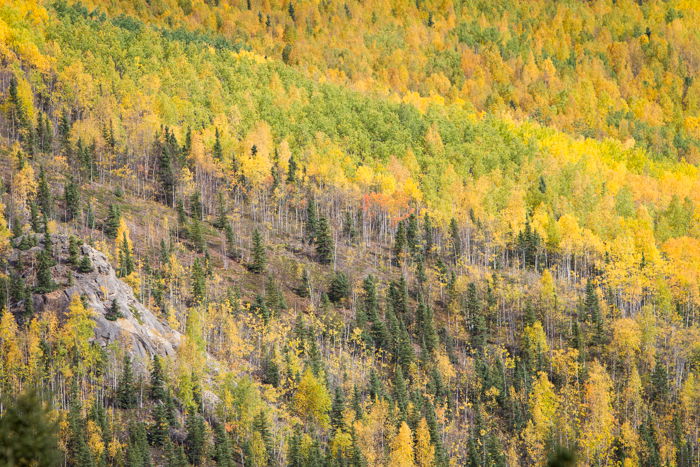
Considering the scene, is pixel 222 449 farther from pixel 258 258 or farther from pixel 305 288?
pixel 258 258

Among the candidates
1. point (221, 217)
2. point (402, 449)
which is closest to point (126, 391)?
point (402, 449)

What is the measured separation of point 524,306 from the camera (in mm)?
165750

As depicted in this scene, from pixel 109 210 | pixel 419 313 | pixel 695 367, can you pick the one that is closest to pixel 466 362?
pixel 419 313

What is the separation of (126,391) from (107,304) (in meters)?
14.0

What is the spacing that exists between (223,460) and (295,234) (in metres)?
72.6

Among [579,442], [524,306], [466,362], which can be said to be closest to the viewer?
[579,442]

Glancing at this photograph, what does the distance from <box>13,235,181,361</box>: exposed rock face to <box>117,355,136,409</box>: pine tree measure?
4582 millimetres

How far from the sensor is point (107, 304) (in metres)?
127

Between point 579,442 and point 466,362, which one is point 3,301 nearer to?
point 466,362

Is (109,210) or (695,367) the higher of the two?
(109,210)

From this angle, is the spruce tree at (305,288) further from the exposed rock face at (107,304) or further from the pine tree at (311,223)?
the exposed rock face at (107,304)

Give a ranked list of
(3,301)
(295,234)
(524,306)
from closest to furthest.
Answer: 1. (3,301)
2. (524,306)
3. (295,234)

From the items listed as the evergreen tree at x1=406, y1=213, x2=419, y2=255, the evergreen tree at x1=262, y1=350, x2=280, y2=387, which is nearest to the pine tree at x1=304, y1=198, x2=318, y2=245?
the evergreen tree at x1=406, y1=213, x2=419, y2=255

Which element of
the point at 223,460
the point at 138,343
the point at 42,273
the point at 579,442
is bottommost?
the point at 579,442
